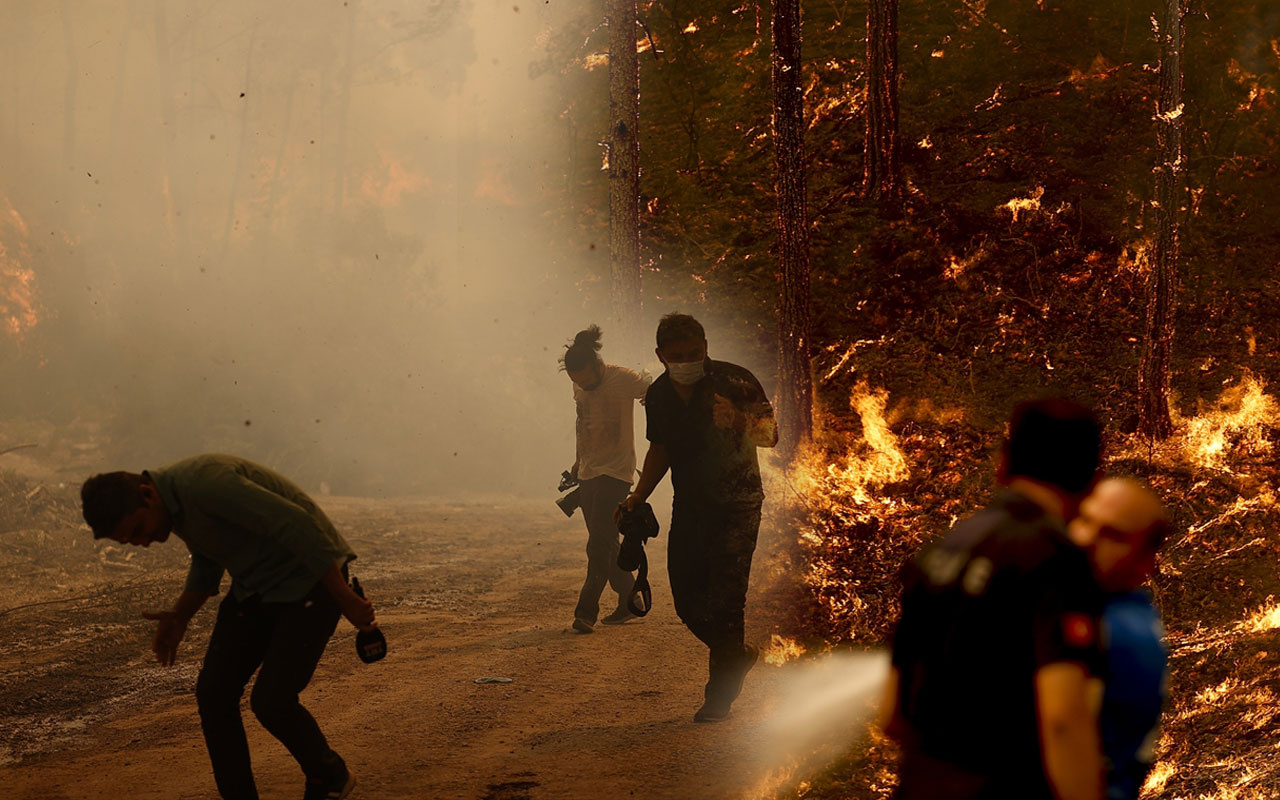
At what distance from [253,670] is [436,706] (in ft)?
9.16

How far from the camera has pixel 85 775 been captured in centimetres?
609

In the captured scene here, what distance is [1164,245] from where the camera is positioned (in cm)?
1105

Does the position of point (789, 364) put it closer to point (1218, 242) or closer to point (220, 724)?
point (1218, 242)

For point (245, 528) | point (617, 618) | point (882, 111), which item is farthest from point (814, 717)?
point (882, 111)

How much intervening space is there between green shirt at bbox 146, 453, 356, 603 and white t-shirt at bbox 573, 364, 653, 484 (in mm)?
4272

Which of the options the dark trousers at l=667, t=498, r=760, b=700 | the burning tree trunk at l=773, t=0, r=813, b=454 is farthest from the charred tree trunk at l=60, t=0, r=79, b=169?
the dark trousers at l=667, t=498, r=760, b=700

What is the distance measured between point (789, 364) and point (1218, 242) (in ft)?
21.4

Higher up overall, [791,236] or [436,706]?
[791,236]

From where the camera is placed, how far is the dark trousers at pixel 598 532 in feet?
28.5

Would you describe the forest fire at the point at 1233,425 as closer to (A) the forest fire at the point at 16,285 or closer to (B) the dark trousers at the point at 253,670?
(B) the dark trousers at the point at 253,670

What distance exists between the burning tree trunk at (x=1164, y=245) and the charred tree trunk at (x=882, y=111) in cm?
403

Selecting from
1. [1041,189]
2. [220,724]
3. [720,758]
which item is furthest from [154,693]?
[1041,189]

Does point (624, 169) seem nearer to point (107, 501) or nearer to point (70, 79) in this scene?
point (107, 501)

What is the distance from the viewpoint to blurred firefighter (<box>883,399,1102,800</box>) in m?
2.17
